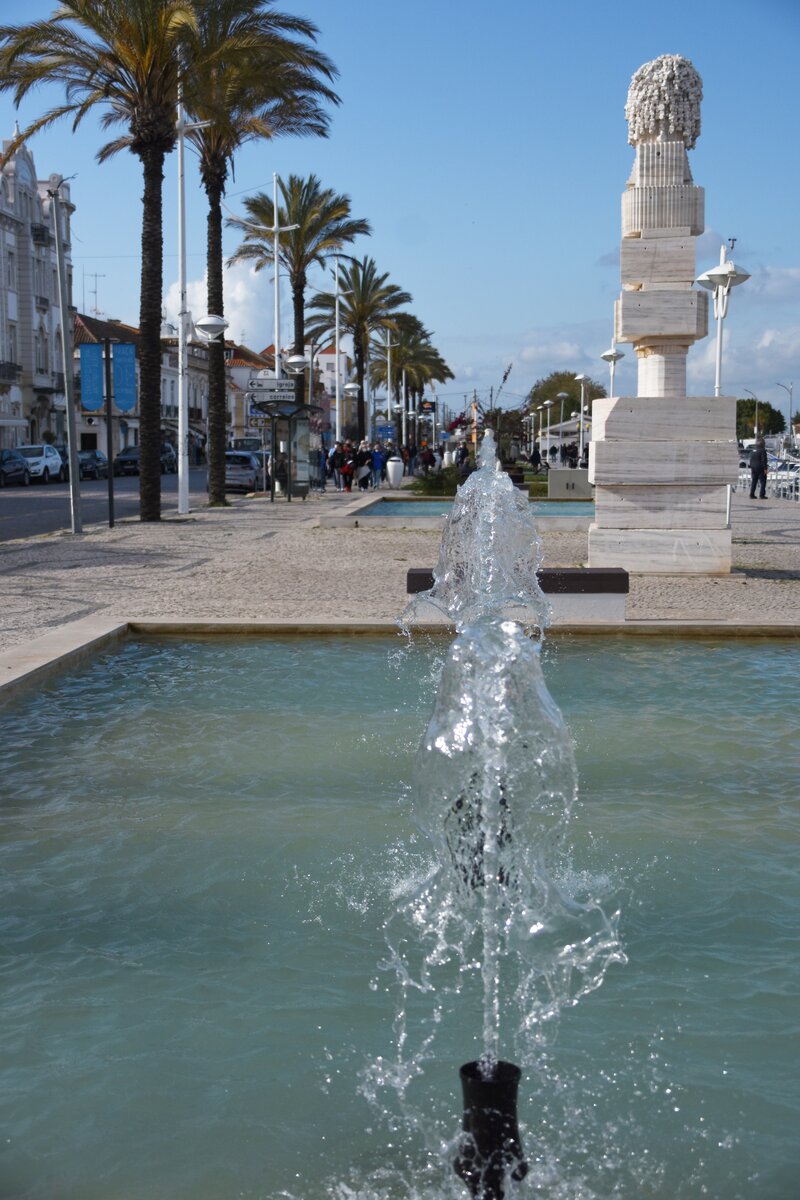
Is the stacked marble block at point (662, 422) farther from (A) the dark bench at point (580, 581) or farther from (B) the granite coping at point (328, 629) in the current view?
(B) the granite coping at point (328, 629)

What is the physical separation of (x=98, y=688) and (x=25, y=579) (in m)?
6.68

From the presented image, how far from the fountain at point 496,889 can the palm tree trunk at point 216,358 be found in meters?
27.7

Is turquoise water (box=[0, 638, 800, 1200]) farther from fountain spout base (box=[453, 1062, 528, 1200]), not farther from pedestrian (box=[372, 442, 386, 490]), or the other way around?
pedestrian (box=[372, 442, 386, 490])

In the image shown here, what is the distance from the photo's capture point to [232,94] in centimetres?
2866

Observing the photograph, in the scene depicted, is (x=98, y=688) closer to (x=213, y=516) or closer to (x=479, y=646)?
(x=479, y=646)

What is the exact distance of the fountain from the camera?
127 inches

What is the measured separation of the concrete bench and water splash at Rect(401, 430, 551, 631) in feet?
0.50

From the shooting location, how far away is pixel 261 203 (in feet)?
160

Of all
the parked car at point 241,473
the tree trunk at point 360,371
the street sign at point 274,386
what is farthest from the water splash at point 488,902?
the tree trunk at point 360,371

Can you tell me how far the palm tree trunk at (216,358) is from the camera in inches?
1264

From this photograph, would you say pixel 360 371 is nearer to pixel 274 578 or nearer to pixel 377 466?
pixel 377 466

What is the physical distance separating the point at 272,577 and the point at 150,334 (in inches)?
479

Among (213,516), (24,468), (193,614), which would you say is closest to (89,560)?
(193,614)

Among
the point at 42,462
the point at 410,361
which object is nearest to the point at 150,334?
the point at 42,462
